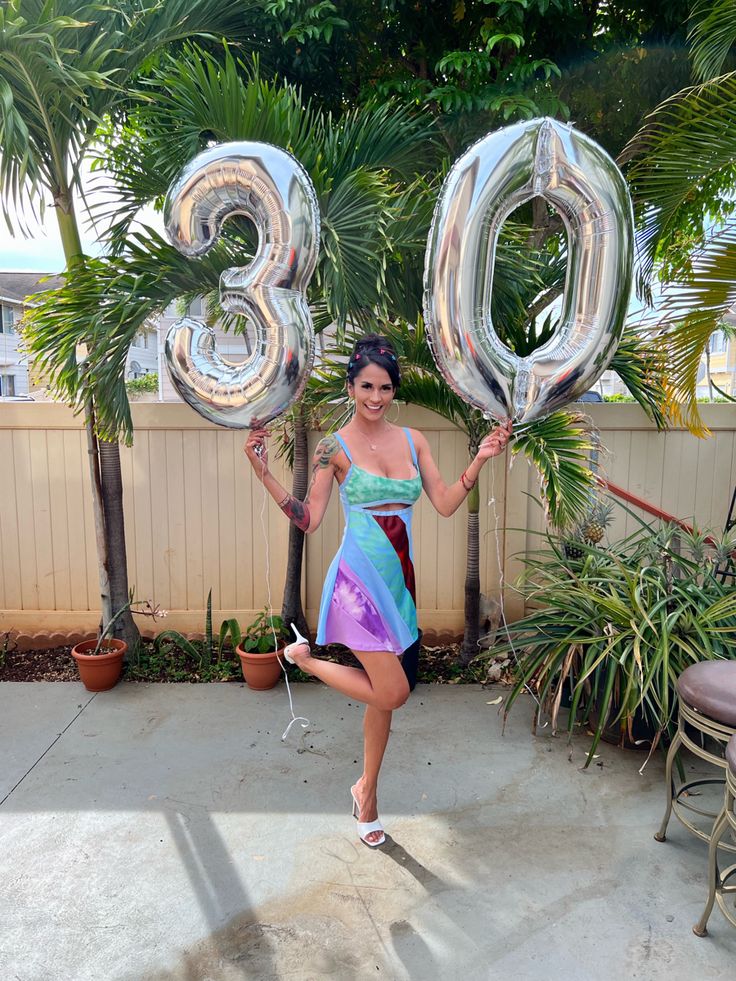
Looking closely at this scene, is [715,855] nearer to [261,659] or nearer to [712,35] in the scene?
[261,659]

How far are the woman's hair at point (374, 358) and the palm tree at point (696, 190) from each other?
1770 millimetres

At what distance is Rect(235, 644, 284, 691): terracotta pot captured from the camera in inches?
156

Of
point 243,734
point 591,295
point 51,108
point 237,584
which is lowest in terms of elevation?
point 243,734

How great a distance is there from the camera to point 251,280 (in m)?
2.16

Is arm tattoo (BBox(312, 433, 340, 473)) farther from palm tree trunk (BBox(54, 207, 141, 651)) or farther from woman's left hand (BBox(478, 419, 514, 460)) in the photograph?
palm tree trunk (BBox(54, 207, 141, 651))

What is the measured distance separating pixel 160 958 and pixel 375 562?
4.42 ft

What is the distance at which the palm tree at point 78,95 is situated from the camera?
127 inches

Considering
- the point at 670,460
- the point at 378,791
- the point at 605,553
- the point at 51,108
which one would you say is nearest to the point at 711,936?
the point at 378,791

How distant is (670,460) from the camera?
4.48m

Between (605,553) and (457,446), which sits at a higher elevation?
(457,446)

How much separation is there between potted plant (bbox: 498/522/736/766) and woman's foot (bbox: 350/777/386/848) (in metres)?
0.94

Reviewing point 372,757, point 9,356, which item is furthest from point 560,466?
point 9,356

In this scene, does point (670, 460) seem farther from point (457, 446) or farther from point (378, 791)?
point (378, 791)

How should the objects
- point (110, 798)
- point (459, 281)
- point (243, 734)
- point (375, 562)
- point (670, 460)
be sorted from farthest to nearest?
1. point (670, 460)
2. point (243, 734)
3. point (110, 798)
4. point (375, 562)
5. point (459, 281)
